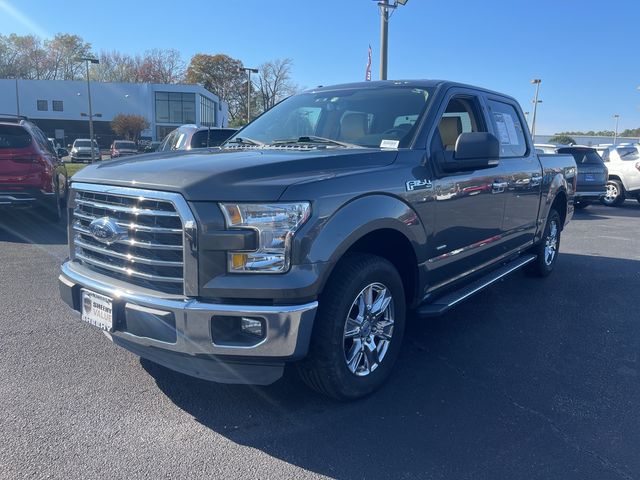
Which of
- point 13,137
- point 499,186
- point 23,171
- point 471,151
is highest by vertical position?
point 13,137

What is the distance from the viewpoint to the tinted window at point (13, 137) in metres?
7.99

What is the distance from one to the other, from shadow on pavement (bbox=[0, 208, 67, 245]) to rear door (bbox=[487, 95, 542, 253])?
6.11 meters

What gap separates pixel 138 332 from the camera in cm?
276

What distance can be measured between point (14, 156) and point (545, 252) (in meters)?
7.58

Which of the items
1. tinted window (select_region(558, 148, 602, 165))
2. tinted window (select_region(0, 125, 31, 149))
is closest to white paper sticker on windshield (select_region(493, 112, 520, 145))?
tinted window (select_region(0, 125, 31, 149))

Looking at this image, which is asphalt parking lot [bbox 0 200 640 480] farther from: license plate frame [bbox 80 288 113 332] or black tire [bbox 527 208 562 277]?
black tire [bbox 527 208 562 277]

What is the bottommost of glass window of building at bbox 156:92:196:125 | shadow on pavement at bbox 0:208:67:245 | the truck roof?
shadow on pavement at bbox 0:208:67:245

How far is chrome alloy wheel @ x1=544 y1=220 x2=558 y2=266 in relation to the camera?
644 centimetres

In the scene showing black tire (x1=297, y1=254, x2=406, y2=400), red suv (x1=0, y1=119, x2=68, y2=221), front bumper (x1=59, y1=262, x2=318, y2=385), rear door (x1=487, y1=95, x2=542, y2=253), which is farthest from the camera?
red suv (x1=0, y1=119, x2=68, y2=221)

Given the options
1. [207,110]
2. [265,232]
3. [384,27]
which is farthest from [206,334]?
[207,110]

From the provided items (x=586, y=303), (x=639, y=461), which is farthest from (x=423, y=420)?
(x=586, y=303)

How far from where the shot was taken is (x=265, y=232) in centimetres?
261

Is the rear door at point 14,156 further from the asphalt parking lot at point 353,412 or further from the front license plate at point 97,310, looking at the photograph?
the front license plate at point 97,310

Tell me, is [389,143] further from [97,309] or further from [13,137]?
[13,137]
